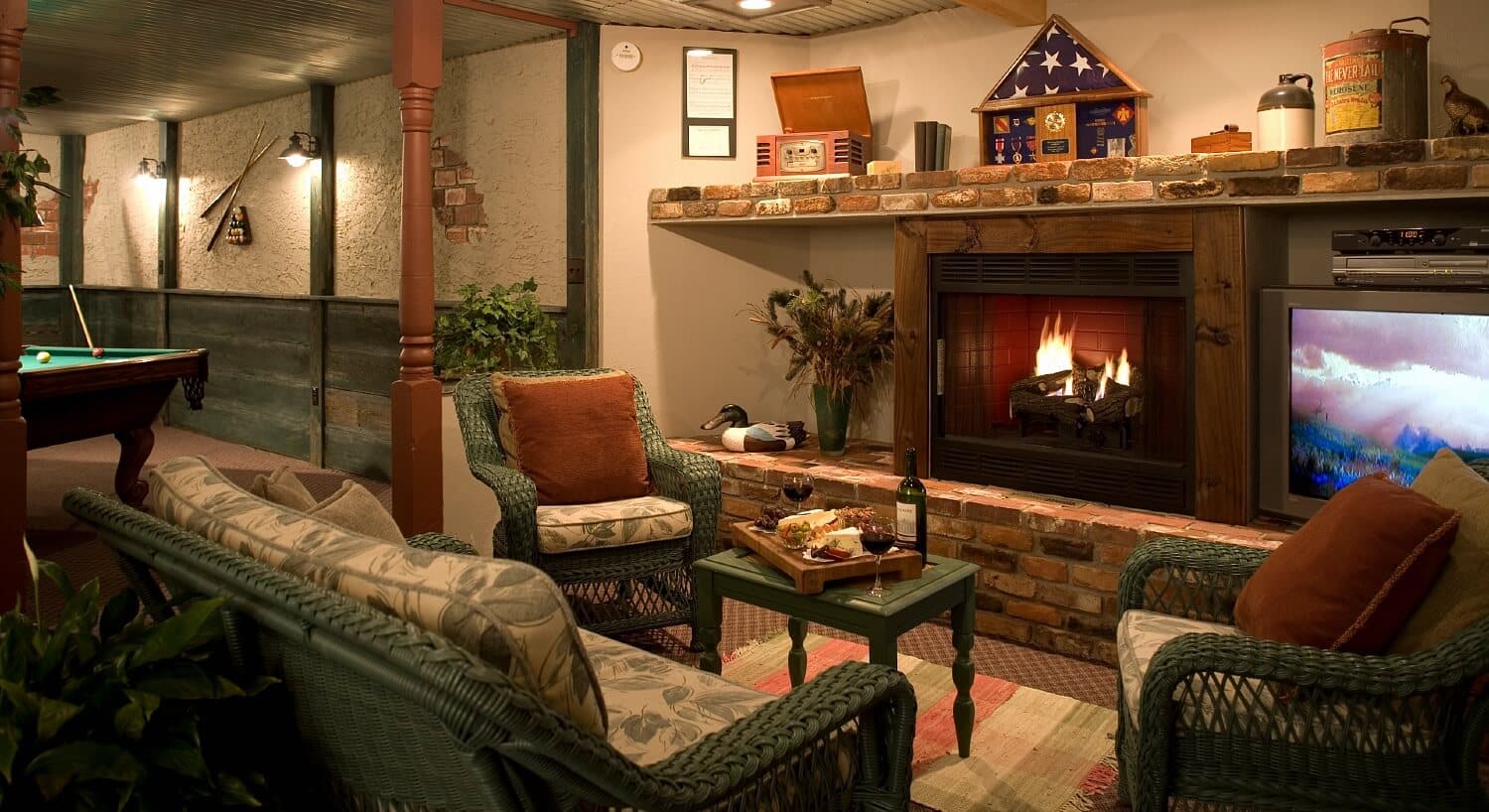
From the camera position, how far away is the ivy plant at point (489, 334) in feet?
14.6

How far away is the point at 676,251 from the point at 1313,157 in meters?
2.73

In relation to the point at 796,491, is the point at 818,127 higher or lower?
higher

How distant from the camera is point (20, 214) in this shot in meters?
3.32

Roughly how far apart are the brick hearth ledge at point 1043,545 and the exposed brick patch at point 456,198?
2.70 metres

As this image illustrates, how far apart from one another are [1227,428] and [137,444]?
4.98 m

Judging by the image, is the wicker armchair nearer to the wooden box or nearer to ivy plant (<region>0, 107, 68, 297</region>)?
the wooden box

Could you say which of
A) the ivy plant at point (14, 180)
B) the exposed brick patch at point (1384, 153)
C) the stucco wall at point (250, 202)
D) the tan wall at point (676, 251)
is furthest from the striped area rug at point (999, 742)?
the stucco wall at point (250, 202)

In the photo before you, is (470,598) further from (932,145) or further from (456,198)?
(456,198)

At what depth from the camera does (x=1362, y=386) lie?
3314mm

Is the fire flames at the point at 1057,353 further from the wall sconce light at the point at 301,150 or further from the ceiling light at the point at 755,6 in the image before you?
the wall sconce light at the point at 301,150

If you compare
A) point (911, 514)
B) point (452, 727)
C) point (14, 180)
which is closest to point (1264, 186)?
point (911, 514)

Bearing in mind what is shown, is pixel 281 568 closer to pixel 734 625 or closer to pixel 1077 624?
pixel 734 625

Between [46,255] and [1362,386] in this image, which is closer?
[1362,386]

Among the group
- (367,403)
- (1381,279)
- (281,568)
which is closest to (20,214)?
(281,568)
